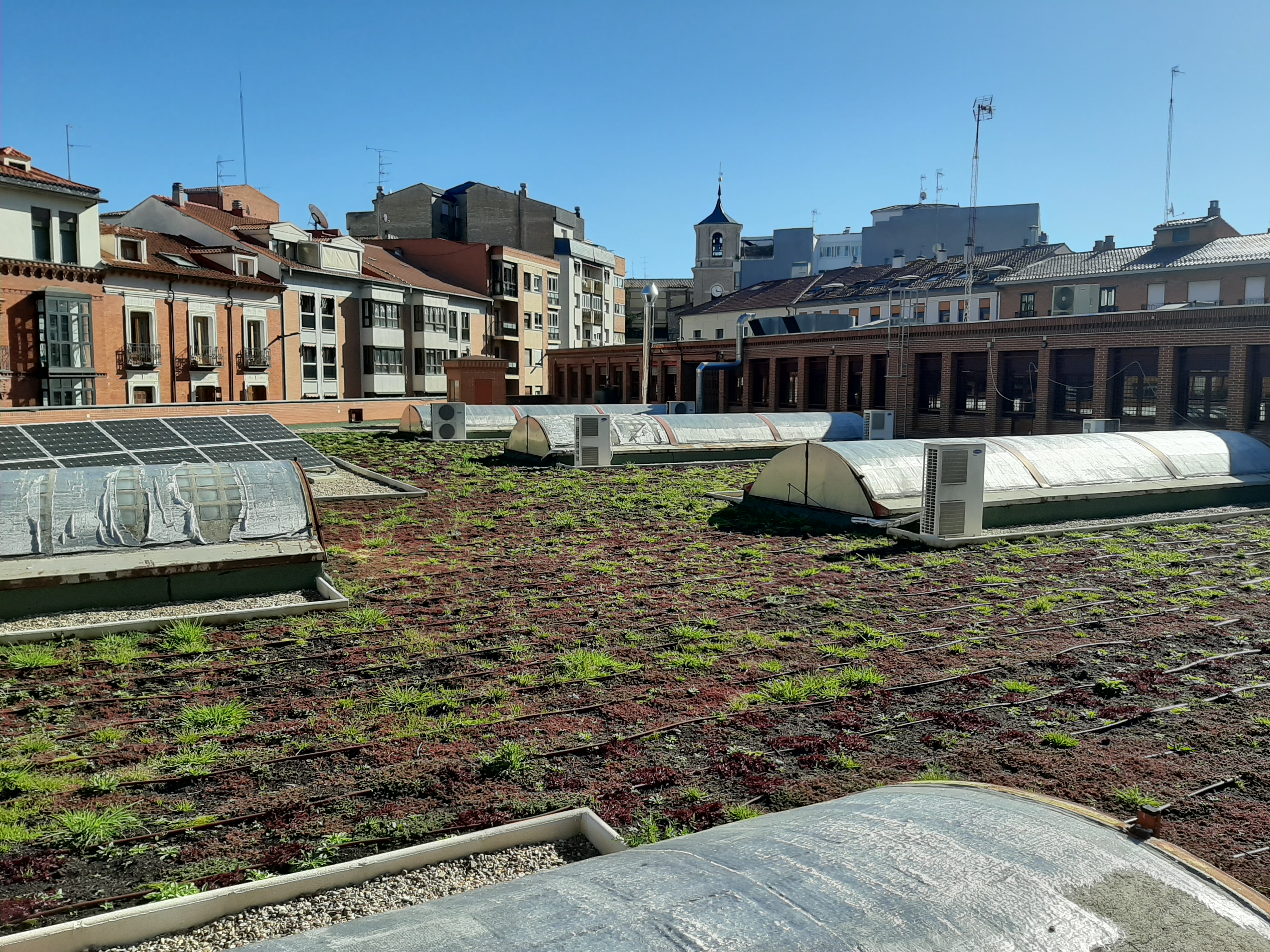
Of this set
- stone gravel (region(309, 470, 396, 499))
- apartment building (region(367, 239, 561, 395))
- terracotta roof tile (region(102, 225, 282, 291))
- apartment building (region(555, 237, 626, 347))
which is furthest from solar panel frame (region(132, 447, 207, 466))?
apartment building (region(555, 237, 626, 347))

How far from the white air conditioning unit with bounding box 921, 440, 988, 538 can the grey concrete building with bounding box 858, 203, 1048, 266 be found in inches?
2342

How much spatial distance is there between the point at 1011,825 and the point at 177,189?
6966 centimetres

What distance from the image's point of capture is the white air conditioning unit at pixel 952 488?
16984mm

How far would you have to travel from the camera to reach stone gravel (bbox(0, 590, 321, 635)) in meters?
11.5

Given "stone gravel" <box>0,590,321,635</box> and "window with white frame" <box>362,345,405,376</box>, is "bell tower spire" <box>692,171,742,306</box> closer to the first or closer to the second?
"window with white frame" <box>362,345,405,376</box>

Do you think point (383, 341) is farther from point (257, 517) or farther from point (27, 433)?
point (257, 517)

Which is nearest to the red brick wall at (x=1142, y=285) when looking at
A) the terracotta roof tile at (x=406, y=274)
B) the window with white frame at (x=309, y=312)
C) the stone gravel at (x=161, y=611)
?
the terracotta roof tile at (x=406, y=274)

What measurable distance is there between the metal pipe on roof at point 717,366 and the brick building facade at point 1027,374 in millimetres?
282

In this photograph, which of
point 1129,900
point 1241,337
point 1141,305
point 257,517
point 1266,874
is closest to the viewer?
point 1129,900

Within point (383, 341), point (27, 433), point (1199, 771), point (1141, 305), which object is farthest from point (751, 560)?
point (383, 341)

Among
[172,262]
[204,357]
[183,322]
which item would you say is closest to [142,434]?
[183,322]

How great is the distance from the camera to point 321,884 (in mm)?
5621

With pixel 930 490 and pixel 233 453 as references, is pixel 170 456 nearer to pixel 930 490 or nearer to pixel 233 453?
pixel 233 453

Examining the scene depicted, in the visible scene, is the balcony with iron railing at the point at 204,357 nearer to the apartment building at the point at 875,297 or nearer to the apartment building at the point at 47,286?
the apartment building at the point at 47,286
